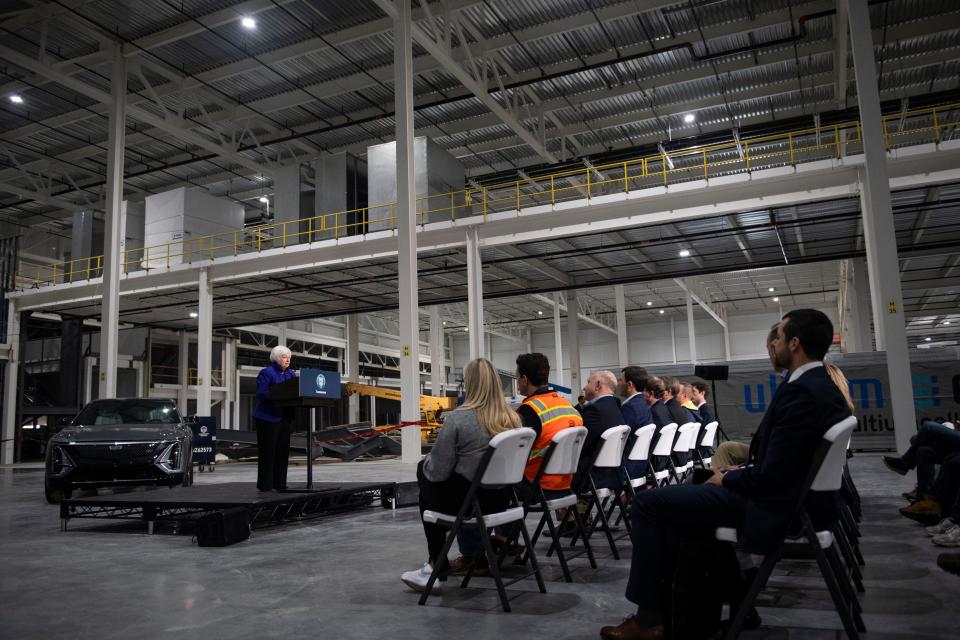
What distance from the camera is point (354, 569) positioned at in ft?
15.6

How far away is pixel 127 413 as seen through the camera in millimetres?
9625

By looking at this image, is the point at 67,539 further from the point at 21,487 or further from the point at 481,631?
the point at 21,487

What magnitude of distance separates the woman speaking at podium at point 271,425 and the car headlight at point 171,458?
1.80 m

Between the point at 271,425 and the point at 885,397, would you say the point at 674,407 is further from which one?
the point at 885,397

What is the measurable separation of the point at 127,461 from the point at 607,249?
1469 cm

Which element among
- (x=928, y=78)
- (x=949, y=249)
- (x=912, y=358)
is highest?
(x=928, y=78)

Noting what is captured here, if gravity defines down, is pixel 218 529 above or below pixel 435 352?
below

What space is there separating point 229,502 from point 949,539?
19.4ft

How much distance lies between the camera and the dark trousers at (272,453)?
7.07 metres

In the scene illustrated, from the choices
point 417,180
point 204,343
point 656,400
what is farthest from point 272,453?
point 204,343

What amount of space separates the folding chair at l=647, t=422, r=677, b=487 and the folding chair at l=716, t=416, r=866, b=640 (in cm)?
329

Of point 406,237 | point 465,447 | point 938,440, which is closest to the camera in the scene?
point 465,447

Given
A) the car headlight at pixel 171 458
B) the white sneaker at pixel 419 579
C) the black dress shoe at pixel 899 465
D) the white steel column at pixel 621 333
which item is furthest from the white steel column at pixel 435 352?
the white sneaker at pixel 419 579

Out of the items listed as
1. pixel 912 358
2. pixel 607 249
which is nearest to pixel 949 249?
pixel 912 358
